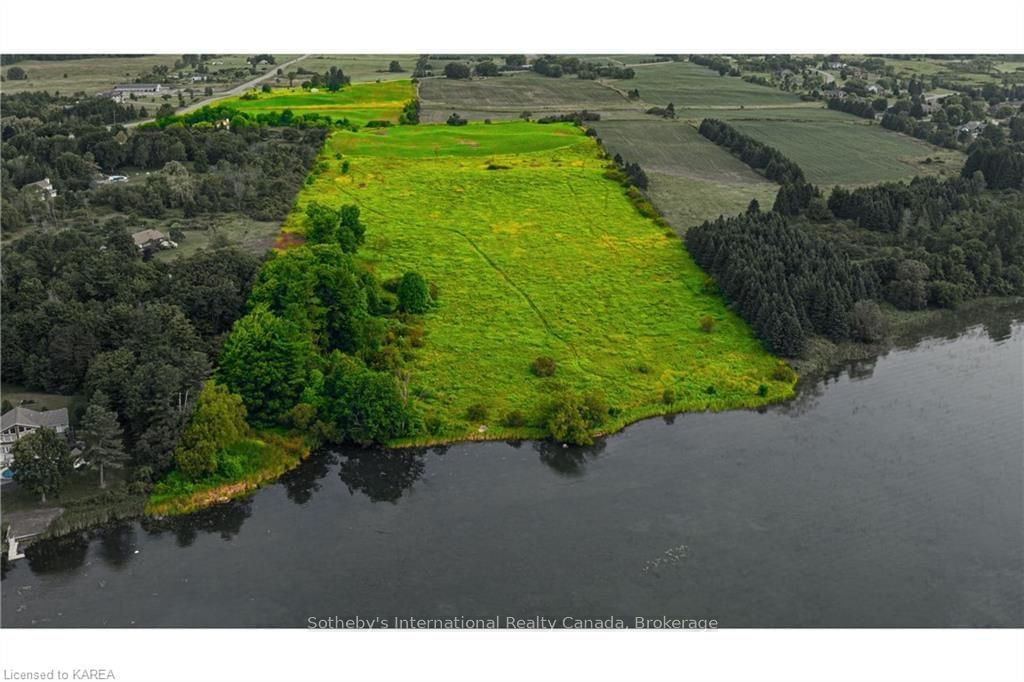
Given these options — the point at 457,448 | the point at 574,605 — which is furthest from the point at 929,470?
the point at 457,448

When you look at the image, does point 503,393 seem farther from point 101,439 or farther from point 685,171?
point 685,171

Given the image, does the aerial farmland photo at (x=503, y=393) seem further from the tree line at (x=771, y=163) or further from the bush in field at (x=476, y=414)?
the tree line at (x=771, y=163)

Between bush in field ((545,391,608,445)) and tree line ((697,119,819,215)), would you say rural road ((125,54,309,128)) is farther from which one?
bush in field ((545,391,608,445))

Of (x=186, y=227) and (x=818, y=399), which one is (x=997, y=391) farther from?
(x=186, y=227)

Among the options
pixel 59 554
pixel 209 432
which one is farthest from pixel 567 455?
pixel 59 554

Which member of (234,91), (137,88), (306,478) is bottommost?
(306,478)
